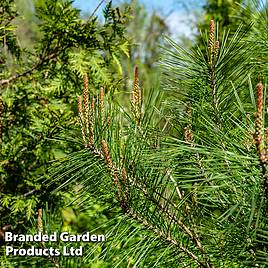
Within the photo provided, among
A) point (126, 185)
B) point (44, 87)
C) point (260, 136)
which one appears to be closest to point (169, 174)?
point (126, 185)

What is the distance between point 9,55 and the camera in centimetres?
220

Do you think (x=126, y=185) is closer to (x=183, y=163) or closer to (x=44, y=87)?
(x=183, y=163)

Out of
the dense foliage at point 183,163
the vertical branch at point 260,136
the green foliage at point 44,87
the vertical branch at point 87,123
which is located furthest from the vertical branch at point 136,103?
the green foliage at point 44,87

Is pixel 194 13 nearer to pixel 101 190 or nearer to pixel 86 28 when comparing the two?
pixel 86 28

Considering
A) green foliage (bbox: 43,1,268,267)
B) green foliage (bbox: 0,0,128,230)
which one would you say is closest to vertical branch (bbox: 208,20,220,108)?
green foliage (bbox: 43,1,268,267)

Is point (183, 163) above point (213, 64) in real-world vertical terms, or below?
below

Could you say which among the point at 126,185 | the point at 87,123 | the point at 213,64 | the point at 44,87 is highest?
the point at 44,87

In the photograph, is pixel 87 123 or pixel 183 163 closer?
pixel 87 123

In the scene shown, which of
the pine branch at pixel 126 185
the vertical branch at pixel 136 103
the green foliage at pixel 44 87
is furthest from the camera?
the green foliage at pixel 44 87

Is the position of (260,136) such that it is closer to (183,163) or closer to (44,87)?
(183,163)

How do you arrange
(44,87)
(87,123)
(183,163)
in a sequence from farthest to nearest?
(44,87) < (183,163) < (87,123)

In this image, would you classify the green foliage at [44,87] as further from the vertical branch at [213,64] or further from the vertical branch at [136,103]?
the vertical branch at [213,64]

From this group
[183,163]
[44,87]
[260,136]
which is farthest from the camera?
[44,87]

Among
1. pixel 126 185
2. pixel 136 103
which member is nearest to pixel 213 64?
pixel 136 103
